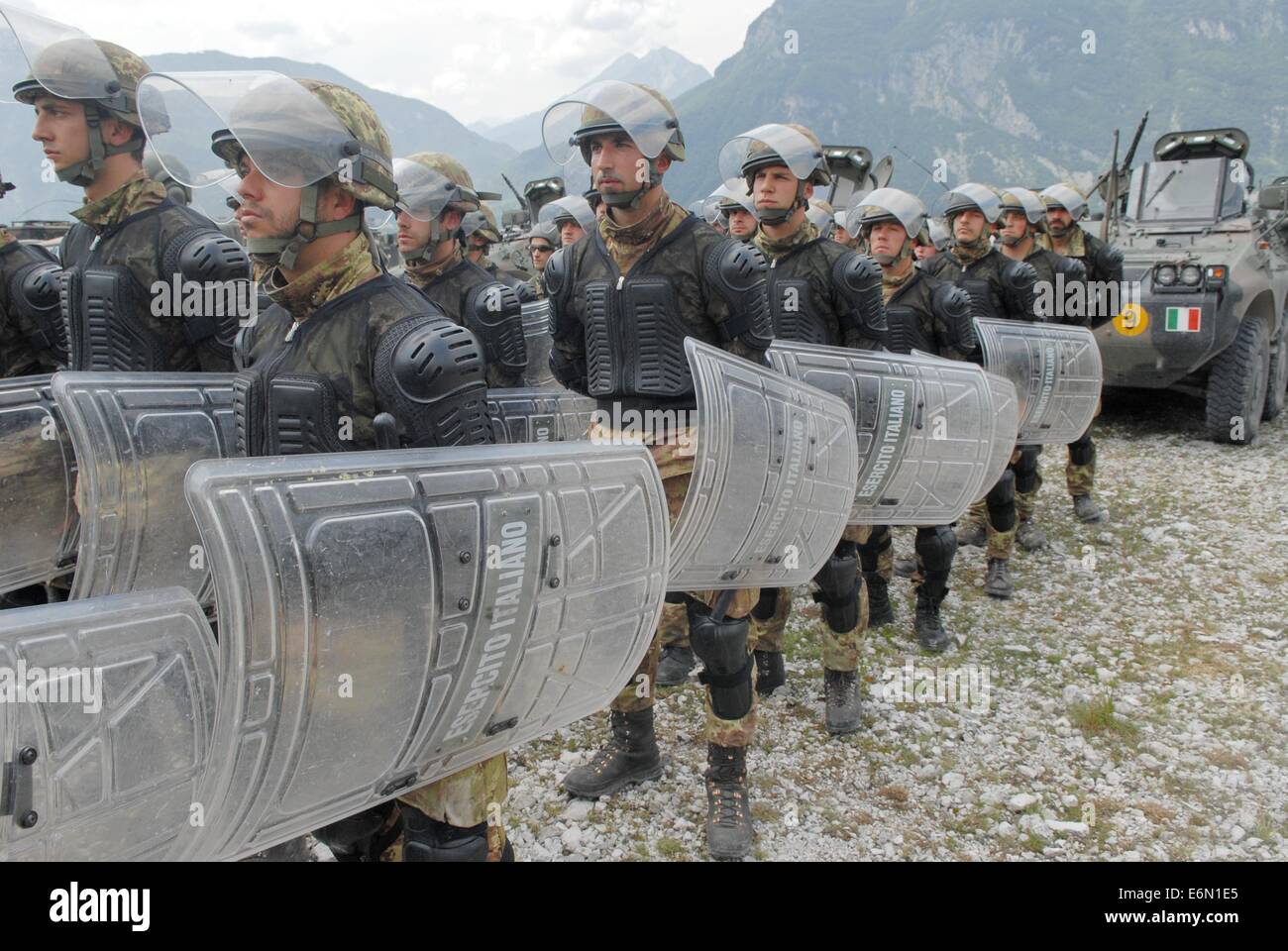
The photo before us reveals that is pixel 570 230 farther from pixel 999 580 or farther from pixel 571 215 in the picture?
pixel 999 580

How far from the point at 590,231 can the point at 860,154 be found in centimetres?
867

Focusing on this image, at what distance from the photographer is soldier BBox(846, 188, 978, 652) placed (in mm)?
4707

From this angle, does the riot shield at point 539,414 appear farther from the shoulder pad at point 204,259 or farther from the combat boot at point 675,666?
the combat boot at point 675,666

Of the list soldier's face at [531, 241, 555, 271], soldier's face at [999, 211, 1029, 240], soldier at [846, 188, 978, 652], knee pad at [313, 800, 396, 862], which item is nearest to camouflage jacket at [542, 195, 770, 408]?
knee pad at [313, 800, 396, 862]

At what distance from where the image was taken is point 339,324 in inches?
73.7

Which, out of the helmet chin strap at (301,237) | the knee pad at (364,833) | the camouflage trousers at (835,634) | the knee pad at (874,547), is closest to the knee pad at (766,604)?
the camouflage trousers at (835,634)

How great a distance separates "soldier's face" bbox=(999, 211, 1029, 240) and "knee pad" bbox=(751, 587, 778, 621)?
3555 mm

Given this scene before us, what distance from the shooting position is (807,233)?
4.04m

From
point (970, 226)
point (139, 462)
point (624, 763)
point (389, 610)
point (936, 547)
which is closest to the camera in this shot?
point (389, 610)

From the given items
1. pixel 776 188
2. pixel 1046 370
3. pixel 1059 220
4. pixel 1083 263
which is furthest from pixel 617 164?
pixel 1059 220

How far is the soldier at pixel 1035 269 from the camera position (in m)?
6.11

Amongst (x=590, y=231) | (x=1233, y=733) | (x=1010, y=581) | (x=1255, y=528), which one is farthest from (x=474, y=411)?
(x=1255, y=528)

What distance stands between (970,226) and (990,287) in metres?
0.46

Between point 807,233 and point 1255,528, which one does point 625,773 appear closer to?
point 807,233
